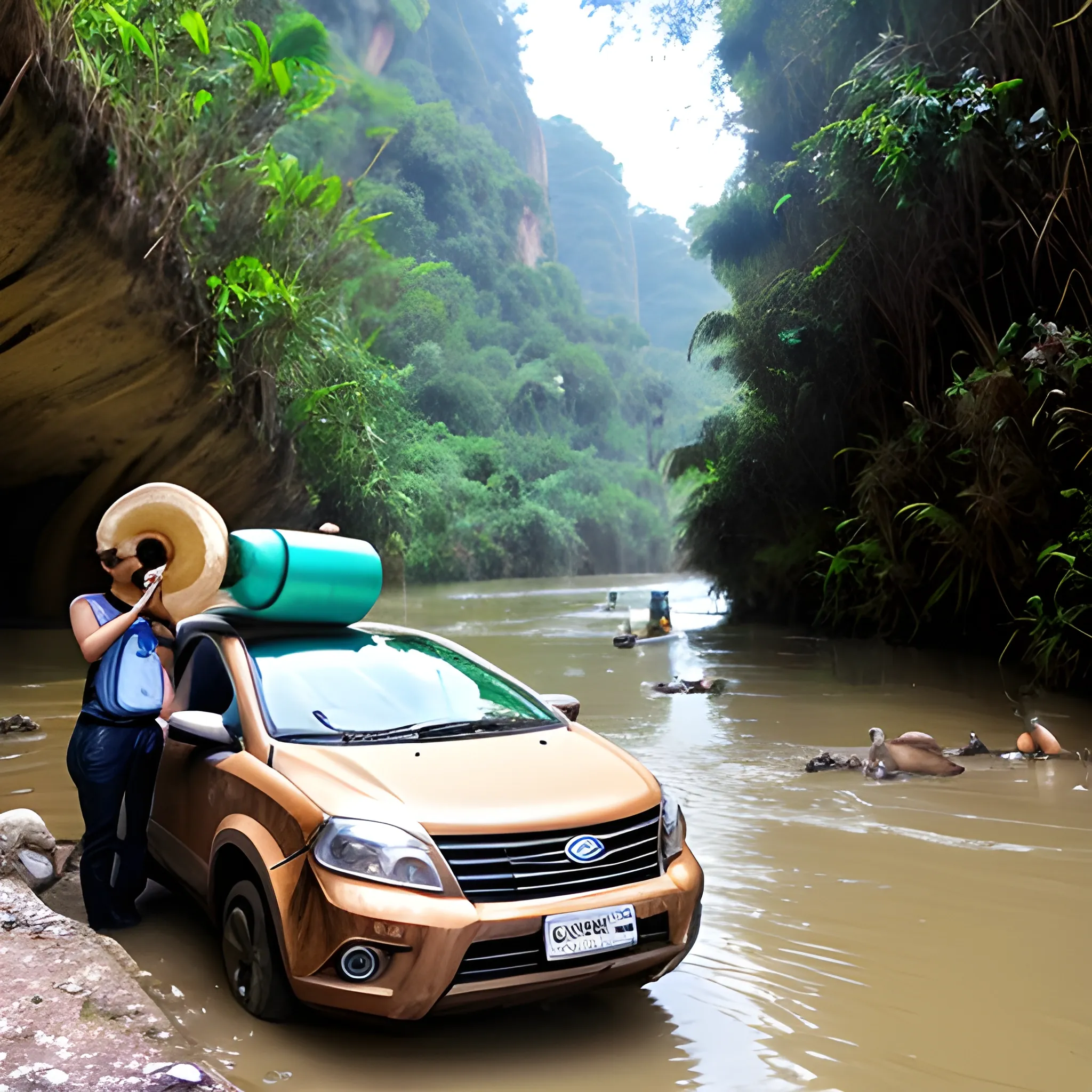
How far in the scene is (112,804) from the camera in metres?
4.19

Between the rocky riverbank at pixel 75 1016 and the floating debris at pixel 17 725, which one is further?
the floating debris at pixel 17 725

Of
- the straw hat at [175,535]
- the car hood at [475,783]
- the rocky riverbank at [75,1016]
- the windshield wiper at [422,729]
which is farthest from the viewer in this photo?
the straw hat at [175,535]

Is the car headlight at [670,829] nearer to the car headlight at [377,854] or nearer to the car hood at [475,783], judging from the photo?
the car hood at [475,783]

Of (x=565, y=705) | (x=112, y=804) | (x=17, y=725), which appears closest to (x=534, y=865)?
(x=565, y=705)

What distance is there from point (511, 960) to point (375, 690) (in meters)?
1.31

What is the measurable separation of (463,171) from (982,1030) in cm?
7364

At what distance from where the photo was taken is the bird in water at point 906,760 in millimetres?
7516

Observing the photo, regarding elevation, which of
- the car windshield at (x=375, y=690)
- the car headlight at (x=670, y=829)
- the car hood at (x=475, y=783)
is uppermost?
the car windshield at (x=375, y=690)

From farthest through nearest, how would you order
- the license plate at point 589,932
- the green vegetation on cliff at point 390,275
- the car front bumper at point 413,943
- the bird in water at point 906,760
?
A: the green vegetation on cliff at point 390,275
the bird in water at point 906,760
the license plate at point 589,932
the car front bumper at point 413,943

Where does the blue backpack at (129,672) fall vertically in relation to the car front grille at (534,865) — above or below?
above

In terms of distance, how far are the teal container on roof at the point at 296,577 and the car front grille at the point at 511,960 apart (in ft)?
5.37

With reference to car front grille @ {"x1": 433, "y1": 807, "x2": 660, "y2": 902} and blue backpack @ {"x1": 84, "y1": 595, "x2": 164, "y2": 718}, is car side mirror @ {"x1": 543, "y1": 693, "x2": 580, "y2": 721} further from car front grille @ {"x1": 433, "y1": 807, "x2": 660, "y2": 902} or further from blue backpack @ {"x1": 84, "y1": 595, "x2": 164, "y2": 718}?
blue backpack @ {"x1": 84, "y1": 595, "x2": 164, "y2": 718}

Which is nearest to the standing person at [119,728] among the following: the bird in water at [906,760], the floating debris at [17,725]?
the bird in water at [906,760]

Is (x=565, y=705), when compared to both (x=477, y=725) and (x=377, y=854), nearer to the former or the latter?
(x=477, y=725)
